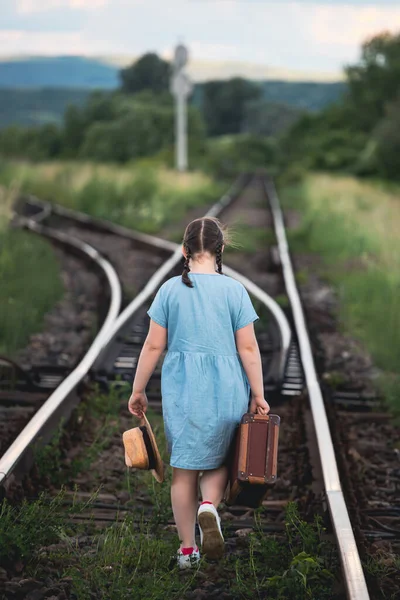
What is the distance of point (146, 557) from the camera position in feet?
11.6

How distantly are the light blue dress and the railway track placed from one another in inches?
20.4

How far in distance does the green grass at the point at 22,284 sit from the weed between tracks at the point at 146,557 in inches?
141

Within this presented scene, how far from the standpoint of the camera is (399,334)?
25.8ft

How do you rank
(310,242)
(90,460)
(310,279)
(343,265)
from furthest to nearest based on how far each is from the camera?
(310,242) → (343,265) → (310,279) → (90,460)

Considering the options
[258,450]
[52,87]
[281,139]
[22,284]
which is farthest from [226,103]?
[258,450]

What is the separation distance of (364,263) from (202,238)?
29.2 ft

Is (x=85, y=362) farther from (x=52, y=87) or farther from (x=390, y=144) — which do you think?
(x=52, y=87)

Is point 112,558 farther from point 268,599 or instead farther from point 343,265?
point 343,265

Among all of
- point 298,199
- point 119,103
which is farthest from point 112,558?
point 119,103

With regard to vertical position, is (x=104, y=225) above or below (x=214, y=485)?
below

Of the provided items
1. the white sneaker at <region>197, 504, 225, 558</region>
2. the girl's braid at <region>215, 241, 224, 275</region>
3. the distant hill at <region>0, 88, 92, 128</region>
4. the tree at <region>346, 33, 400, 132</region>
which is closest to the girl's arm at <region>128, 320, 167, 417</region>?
the girl's braid at <region>215, 241, 224, 275</region>

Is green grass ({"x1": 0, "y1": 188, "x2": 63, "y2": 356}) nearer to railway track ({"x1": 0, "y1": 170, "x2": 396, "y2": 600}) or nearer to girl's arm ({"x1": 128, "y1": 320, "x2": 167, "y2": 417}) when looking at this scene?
railway track ({"x1": 0, "y1": 170, "x2": 396, "y2": 600})

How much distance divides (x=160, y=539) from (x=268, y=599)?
0.72m

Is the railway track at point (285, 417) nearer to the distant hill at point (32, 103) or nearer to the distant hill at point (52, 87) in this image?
the distant hill at point (52, 87)
